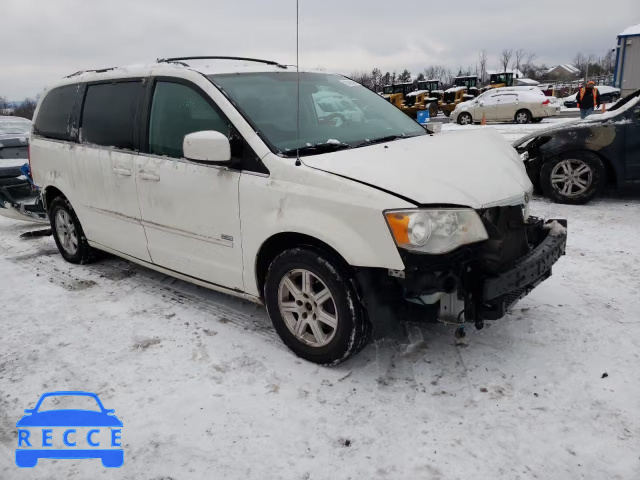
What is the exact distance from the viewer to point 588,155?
20.8 feet

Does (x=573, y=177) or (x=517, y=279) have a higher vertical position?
(x=573, y=177)

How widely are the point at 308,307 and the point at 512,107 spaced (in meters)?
20.0

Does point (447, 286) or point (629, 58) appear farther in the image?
point (629, 58)

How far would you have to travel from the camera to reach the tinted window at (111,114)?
397cm

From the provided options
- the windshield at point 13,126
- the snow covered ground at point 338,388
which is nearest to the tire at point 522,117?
the snow covered ground at point 338,388

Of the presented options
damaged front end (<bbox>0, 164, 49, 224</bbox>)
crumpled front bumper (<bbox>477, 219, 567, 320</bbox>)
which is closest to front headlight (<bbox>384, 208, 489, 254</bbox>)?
crumpled front bumper (<bbox>477, 219, 567, 320</bbox>)

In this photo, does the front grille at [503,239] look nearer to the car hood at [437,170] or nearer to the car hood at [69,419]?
the car hood at [437,170]

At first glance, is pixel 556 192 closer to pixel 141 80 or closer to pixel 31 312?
pixel 141 80

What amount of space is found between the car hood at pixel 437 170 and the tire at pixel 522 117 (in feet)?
62.0

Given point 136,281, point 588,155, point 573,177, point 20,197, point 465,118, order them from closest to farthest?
point 136,281 < point 588,155 < point 573,177 < point 20,197 < point 465,118

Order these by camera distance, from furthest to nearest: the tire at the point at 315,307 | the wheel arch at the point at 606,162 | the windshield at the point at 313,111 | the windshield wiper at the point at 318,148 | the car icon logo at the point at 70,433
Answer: the wheel arch at the point at 606,162
the windshield at the point at 313,111
the windshield wiper at the point at 318,148
the tire at the point at 315,307
the car icon logo at the point at 70,433

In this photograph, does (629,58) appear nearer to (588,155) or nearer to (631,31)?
(631,31)

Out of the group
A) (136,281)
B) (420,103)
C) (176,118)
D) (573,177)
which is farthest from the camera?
(420,103)

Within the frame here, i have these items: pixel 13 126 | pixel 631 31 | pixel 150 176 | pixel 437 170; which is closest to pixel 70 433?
pixel 150 176
